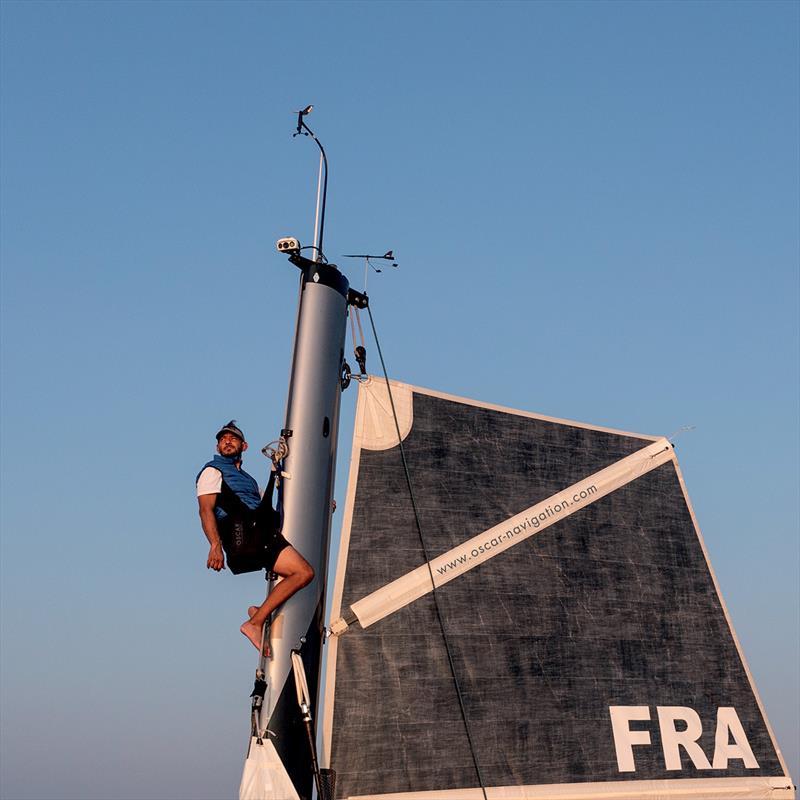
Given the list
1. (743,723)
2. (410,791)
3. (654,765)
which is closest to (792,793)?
(743,723)

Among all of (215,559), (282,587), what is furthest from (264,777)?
(215,559)

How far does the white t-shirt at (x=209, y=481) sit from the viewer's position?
24.6ft

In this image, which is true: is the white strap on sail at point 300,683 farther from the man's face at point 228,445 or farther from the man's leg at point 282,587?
the man's face at point 228,445

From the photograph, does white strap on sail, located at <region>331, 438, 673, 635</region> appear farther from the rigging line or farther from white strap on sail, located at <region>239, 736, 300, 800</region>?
white strap on sail, located at <region>239, 736, 300, 800</region>

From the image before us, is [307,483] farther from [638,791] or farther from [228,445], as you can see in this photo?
[638,791]

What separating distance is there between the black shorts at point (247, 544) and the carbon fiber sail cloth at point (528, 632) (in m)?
1.18

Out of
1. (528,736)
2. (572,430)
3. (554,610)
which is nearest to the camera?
(528,736)

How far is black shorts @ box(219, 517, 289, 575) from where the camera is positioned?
24.6 feet

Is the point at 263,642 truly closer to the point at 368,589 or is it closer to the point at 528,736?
the point at 368,589

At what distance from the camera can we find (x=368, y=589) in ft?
28.6

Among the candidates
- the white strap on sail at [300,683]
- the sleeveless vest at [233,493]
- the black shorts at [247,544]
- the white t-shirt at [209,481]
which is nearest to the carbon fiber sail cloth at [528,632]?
the white strap on sail at [300,683]

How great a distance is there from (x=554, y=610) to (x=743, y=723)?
6.62 ft

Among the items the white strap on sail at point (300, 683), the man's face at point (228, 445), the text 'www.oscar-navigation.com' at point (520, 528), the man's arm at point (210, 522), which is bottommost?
the white strap on sail at point (300, 683)

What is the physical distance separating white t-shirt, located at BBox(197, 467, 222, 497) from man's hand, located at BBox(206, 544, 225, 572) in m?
0.39
